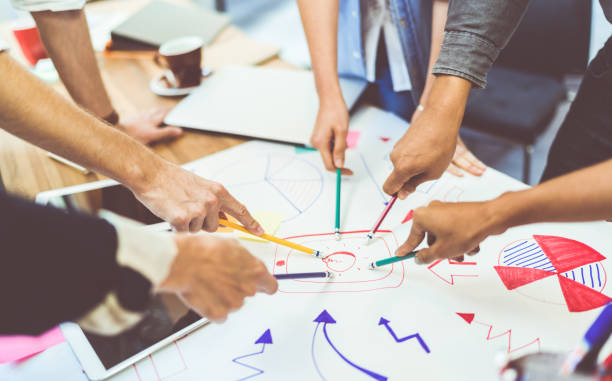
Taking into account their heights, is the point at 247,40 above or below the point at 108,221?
below

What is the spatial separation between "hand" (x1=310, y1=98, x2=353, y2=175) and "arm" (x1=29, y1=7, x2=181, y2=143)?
386 millimetres

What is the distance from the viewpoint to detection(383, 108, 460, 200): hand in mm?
729

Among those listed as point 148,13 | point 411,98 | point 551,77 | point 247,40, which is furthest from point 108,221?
point 551,77

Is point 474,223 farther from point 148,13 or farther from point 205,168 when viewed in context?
point 148,13

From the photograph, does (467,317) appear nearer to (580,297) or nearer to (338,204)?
(580,297)

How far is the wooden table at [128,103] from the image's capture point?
94 cm

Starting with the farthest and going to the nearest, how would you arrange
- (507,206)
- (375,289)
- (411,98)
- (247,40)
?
1. (247,40)
2. (411,98)
3. (375,289)
4. (507,206)

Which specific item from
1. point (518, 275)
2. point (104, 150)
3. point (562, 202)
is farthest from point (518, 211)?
point (104, 150)

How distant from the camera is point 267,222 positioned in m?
0.81

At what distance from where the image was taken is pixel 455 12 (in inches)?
31.9

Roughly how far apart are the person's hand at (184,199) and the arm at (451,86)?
0.31 m

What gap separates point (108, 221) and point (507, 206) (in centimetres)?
49

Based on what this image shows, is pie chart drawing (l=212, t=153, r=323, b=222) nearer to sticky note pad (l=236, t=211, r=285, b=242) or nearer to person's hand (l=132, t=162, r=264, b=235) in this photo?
sticky note pad (l=236, t=211, r=285, b=242)

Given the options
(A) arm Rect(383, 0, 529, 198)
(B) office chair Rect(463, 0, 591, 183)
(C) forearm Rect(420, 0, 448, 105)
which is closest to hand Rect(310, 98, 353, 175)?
(A) arm Rect(383, 0, 529, 198)
